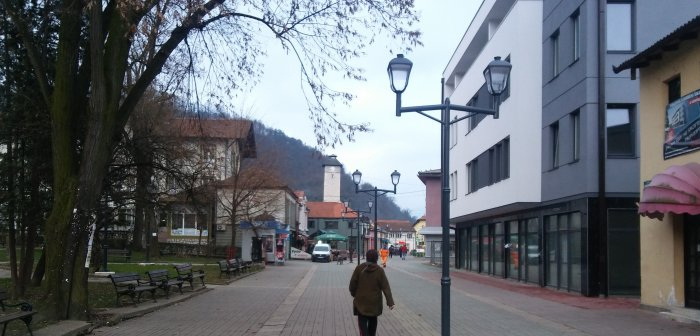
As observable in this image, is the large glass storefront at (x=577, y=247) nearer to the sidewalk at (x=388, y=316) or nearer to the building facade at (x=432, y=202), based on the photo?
the sidewalk at (x=388, y=316)

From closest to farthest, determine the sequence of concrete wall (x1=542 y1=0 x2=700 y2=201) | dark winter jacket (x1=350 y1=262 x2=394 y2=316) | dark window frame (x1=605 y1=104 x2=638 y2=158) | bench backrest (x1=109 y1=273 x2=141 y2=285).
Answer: dark winter jacket (x1=350 y1=262 x2=394 y2=316), bench backrest (x1=109 y1=273 x2=141 y2=285), concrete wall (x1=542 y1=0 x2=700 y2=201), dark window frame (x1=605 y1=104 x2=638 y2=158)

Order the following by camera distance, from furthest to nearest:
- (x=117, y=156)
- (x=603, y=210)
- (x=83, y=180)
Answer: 1. (x=603, y=210)
2. (x=117, y=156)
3. (x=83, y=180)

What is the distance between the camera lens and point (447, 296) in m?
9.79

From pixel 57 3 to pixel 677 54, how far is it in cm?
1350

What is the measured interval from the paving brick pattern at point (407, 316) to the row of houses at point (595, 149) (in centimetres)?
164

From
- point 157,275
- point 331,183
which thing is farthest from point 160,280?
point 331,183

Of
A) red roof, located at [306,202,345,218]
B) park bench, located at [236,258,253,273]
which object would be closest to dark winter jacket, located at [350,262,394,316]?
park bench, located at [236,258,253,273]

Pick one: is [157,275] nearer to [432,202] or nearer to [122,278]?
[122,278]

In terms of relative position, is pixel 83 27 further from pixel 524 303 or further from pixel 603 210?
pixel 603 210

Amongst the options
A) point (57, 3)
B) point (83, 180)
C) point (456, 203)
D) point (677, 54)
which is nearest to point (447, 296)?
point (83, 180)

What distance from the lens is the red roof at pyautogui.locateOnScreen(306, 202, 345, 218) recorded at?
104938 millimetres

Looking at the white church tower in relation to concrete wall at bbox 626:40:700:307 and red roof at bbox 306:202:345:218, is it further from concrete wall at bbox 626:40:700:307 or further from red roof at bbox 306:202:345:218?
concrete wall at bbox 626:40:700:307

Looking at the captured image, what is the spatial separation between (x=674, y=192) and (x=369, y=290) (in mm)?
7547

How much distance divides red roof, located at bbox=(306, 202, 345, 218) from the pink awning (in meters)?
90.1
